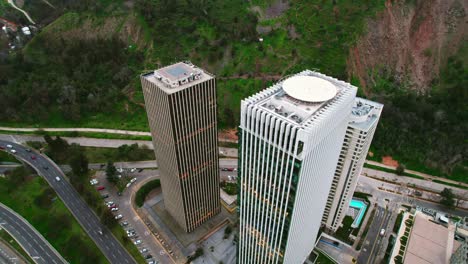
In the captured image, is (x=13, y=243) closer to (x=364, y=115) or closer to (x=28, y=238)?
(x=28, y=238)

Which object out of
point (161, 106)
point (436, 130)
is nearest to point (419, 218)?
point (436, 130)

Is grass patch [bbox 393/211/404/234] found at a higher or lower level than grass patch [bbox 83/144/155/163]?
lower

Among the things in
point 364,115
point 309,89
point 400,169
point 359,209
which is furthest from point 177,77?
point 400,169

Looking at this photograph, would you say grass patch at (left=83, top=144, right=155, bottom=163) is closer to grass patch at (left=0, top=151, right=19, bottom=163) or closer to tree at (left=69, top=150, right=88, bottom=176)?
tree at (left=69, top=150, right=88, bottom=176)

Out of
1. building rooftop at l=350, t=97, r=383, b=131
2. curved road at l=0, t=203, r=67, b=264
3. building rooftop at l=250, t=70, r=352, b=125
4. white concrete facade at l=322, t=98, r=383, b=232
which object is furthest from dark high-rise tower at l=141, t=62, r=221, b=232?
curved road at l=0, t=203, r=67, b=264

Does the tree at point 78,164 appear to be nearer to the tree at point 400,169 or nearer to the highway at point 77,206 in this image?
the highway at point 77,206

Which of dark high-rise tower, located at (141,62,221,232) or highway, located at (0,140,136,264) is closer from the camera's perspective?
dark high-rise tower, located at (141,62,221,232)

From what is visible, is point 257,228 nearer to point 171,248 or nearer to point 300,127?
point 300,127
